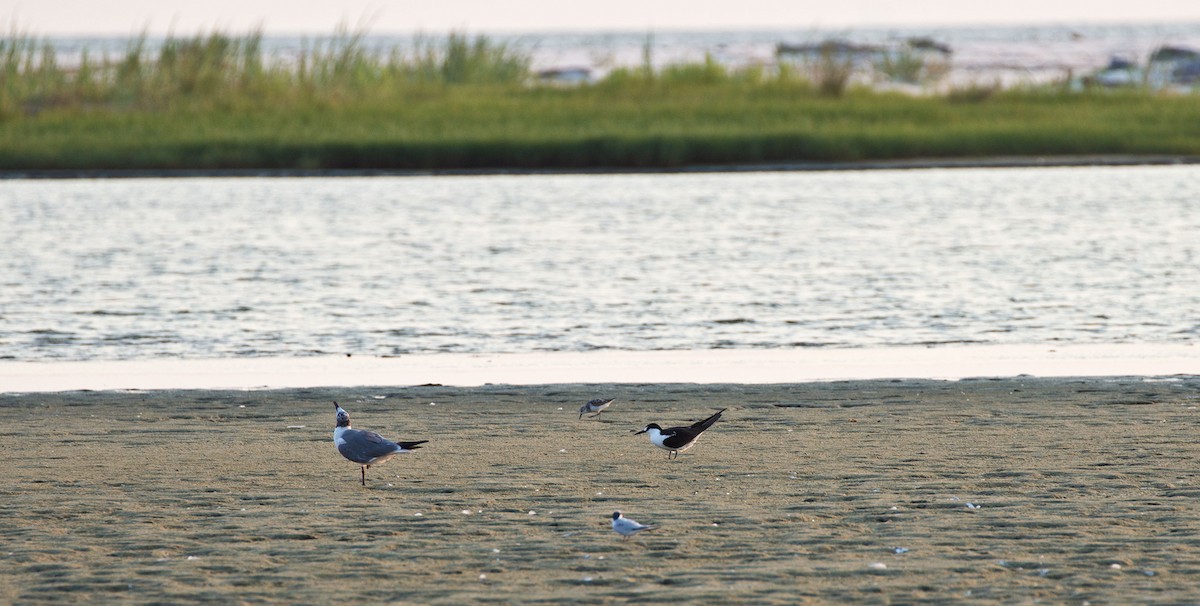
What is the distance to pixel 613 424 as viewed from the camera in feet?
31.0

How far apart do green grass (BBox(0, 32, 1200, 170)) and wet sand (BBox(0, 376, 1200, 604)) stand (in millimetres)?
22442

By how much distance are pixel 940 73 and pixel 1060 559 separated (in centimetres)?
3769

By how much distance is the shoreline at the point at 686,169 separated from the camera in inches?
1257

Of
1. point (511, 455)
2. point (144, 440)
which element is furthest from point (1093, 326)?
point (144, 440)

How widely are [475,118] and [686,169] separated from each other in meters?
4.77

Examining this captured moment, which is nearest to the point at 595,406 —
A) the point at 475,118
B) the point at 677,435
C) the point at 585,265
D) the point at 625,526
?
the point at 677,435

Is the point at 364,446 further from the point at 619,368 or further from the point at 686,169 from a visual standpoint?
the point at 686,169

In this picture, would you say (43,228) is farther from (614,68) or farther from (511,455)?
(614,68)

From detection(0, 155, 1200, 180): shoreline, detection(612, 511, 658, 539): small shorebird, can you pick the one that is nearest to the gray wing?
detection(612, 511, 658, 539): small shorebird

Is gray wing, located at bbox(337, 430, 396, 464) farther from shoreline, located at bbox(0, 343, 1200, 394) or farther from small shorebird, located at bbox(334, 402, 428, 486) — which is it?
shoreline, located at bbox(0, 343, 1200, 394)

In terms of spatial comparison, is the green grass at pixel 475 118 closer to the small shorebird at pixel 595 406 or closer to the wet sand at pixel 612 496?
the wet sand at pixel 612 496

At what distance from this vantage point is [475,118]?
34.4 m

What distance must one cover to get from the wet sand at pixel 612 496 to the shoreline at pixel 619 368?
1.49 feet

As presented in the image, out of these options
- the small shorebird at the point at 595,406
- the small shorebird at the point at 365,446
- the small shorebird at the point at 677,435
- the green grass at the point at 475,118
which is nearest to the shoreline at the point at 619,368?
the small shorebird at the point at 595,406
